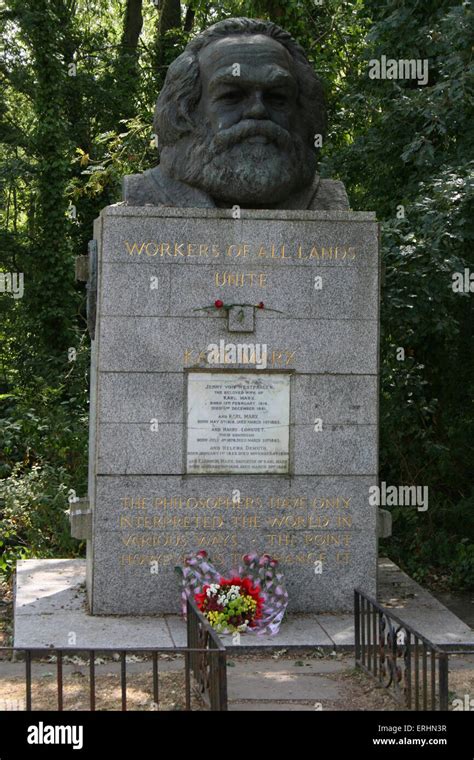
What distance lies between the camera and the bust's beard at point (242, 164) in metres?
8.49

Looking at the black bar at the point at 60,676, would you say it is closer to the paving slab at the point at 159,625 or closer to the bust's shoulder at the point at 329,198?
the paving slab at the point at 159,625

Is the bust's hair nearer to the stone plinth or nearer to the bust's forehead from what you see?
the bust's forehead

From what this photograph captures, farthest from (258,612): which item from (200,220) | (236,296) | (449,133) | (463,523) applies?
(449,133)

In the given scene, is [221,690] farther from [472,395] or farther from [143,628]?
[472,395]

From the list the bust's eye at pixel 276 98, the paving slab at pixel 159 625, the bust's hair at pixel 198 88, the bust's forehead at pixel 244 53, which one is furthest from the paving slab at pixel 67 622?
the bust's forehead at pixel 244 53

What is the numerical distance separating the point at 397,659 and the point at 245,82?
418cm

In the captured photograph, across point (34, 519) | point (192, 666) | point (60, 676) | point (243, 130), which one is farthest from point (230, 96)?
point (34, 519)

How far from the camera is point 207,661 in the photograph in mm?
5914

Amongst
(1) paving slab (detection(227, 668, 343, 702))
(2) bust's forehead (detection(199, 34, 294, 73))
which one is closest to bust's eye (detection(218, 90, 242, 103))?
(2) bust's forehead (detection(199, 34, 294, 73))

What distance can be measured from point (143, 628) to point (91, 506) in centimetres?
102

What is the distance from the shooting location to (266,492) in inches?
330

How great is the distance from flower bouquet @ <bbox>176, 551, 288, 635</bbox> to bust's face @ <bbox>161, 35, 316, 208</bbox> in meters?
2.62

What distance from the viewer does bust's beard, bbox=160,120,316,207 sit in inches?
334

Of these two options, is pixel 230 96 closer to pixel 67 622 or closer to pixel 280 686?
pixel 67 622
